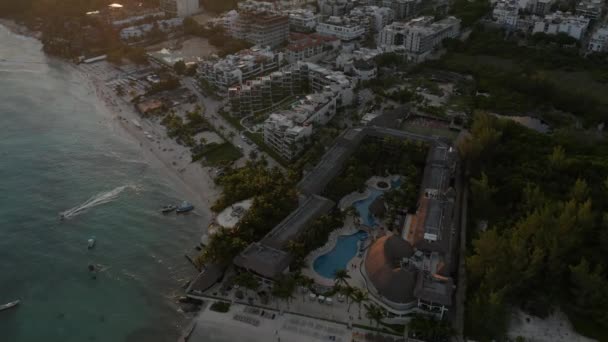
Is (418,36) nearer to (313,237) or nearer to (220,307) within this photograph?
(313,237)

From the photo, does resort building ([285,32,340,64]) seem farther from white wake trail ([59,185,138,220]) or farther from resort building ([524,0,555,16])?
resort building ([524,0,555,16])

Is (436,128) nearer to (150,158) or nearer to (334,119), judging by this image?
(334,119)

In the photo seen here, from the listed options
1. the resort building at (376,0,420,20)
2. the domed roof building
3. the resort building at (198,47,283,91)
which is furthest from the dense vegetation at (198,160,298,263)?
the resort building at (376,0,420,20)

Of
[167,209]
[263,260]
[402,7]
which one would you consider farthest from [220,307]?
[402,7]

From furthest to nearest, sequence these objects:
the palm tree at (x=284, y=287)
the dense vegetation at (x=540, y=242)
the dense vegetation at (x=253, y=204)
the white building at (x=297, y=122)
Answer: the white building at (x=297, y=122) < the dense vegetation at (x=253, y=204) < the palm tree at (x=284, y=287) < the dense vegetation at (x=540, y=242)

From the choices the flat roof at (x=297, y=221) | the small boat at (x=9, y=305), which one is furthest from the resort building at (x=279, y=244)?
the small boat at (x=9, y=305)

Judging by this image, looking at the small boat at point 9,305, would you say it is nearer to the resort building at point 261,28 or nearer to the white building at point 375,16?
the resort building at point 261,28
